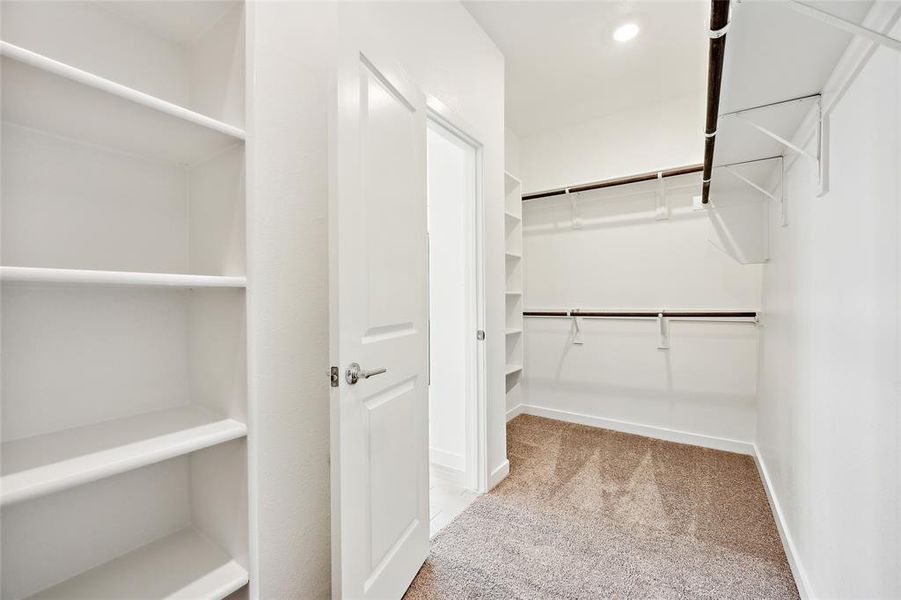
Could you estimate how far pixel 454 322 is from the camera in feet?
8.16

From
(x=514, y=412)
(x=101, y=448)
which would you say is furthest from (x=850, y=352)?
(x=514, y=412)

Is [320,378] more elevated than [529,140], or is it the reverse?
[529,140]

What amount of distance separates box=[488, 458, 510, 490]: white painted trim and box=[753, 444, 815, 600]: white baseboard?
1.35 metres

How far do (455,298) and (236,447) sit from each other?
1638 mm

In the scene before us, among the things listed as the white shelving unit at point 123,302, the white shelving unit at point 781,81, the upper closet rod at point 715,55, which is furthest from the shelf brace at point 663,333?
the white shelving unit at point 123,302

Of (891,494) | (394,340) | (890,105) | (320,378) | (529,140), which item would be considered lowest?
(891,494)

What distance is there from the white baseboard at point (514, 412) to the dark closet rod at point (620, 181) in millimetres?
1972

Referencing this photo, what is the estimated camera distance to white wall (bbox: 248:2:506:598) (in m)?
1.13

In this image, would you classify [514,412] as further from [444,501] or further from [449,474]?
[444,501]

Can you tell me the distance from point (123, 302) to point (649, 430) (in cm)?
342

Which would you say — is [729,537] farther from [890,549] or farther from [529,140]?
[529,140]

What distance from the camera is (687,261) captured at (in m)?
2.95

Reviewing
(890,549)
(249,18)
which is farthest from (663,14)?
(890,549)

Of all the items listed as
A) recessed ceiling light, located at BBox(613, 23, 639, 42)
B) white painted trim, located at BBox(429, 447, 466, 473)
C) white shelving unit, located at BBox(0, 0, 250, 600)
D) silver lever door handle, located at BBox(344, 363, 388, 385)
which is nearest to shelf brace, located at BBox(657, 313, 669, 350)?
white painted trim, located at BBox(429, 447, 466, 473)
